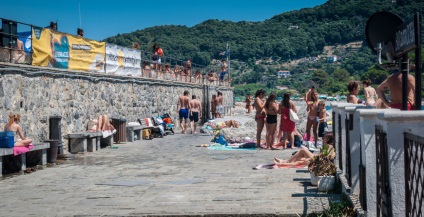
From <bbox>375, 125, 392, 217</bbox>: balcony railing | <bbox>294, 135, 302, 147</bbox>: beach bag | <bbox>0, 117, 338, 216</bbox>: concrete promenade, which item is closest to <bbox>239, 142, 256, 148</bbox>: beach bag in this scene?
<bbox>294, 135, 302, 147</bbox>: beach bag

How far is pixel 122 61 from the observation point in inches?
835

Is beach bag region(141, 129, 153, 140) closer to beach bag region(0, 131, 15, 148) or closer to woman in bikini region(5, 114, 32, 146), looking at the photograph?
woman in bikini region(5, 114, 32, 146)

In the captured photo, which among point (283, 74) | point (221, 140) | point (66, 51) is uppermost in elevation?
point (283, 74)

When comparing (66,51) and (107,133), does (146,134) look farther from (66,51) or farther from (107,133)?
(66,51)

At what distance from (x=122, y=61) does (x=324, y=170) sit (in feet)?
44.6

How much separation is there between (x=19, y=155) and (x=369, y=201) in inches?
335

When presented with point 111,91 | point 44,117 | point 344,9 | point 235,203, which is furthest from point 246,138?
point 344,9

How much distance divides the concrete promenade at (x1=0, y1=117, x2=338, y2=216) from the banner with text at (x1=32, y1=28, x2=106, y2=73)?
2.74m

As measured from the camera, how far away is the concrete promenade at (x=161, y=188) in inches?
287

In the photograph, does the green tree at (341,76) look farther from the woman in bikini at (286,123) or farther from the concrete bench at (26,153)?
the concrete bench at (26,153)

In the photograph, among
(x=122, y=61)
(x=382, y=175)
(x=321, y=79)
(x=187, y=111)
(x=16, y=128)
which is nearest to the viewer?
(x=382, y=175)

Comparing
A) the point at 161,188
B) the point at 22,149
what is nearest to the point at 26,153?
the point at 22,149

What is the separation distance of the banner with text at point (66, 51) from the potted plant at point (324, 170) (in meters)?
8.41

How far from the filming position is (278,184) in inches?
365
